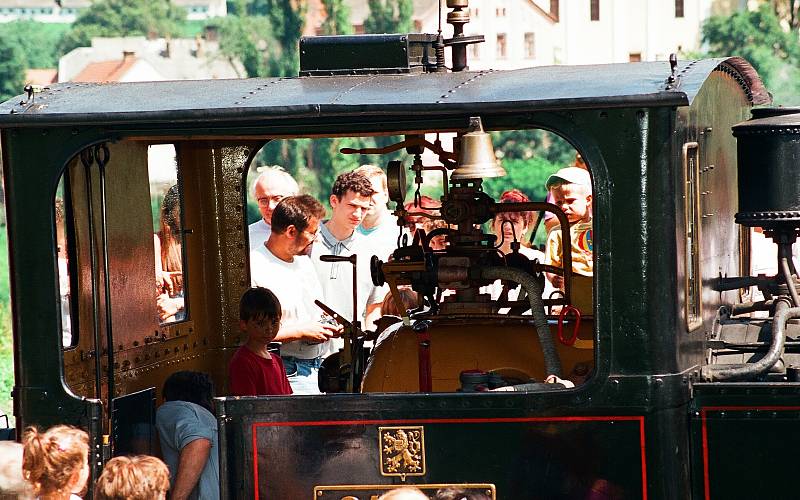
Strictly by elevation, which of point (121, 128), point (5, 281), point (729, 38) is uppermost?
point (729, 38)

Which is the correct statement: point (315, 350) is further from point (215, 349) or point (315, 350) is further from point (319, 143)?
point (319, 143)

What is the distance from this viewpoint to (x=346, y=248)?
7367 mm

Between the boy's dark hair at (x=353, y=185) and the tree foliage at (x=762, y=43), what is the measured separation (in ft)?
78.9

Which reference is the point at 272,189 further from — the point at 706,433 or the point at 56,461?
the point at 706,433

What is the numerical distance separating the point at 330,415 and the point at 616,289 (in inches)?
39.0

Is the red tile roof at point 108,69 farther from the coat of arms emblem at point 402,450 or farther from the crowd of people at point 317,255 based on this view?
the coat of arms emblem at point 402,450

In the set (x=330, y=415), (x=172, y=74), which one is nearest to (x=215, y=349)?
(x=330, y=415)

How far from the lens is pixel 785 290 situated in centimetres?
509

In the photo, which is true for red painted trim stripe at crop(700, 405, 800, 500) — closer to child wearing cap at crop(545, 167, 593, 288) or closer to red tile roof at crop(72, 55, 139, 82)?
child wearing cap at crop(545, 167, 593, 288)

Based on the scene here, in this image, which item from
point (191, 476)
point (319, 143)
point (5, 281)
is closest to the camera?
point (191, 476)

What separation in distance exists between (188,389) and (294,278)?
→ 1546 mm

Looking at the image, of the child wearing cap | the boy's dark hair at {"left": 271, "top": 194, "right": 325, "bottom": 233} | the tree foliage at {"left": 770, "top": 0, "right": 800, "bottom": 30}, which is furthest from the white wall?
the boy's dark hair at {"left": 271, "top": 194, "right": 325, "bottom": 233}

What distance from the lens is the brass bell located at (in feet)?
13.4

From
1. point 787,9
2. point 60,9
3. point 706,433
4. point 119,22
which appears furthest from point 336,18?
point 706,433
